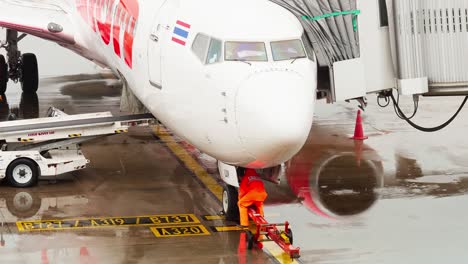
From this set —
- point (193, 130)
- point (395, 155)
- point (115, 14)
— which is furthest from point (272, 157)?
point (395, 155)

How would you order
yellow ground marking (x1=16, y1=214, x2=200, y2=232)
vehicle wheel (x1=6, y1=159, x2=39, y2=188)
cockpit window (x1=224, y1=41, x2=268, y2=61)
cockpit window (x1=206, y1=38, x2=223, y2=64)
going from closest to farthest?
cockpit window (x1=224, y1=41, x2=268, y2=61) < cockpit window (x1=206, y1=38, x2=223, y2=64) < yellow ground marking (x1=16, y1=214, x2=200, y2=232) < vehicle wheel (x1=6, y1=159, x2=39, y2=188)

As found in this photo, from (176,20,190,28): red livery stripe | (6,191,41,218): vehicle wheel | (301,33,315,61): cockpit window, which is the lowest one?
(6,191,41,218): vehicle wheel

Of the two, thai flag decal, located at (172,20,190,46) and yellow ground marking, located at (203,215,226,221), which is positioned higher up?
thai flag decal, located at (172,20,190,46)

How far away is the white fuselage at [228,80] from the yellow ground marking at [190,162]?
8.77 ft

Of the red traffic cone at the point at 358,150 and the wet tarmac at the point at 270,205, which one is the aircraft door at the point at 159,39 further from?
the red traffic cone at the point at 358,150

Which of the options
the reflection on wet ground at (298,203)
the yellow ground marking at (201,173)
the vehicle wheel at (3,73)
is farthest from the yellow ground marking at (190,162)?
the vehicle wheel at (3,73)

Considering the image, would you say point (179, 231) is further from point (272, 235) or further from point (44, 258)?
point (44, 258)

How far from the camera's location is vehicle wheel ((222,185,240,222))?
15180 millimetres

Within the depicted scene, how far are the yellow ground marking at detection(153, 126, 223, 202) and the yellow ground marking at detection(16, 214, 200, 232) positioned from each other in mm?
1348

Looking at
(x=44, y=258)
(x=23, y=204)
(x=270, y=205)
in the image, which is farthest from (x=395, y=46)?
(x=23, y=204)

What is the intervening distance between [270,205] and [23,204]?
12.9 feet

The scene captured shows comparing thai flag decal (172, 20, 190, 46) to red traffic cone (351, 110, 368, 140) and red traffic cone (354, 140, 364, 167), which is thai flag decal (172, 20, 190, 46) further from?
red traffic cone (351, 110, 368, 140)

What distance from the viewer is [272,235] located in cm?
1382

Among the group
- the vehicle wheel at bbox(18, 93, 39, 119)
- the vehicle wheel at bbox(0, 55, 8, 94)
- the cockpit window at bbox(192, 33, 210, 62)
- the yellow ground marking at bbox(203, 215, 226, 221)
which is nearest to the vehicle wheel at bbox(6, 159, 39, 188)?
the yellow ground marking at bbox(203, 215, 226, 221)
